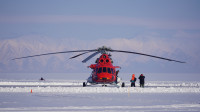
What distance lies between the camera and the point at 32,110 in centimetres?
1827

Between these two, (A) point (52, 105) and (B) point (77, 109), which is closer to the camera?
(B) point (77, 109)

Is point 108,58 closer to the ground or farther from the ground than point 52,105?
farther from the ground

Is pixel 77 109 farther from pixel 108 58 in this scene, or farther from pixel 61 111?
pixel 108 58

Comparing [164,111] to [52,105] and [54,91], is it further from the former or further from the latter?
[54,91]

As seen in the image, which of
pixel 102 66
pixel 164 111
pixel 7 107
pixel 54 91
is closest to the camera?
pixel 164 111

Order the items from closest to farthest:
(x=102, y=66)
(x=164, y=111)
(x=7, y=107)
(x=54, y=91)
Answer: (x=164, y=111)
(x=7, y=107)
(x=54, y=91)
(x=102, y=66)

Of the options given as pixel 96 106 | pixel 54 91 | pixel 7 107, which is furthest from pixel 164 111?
pixel 54 91

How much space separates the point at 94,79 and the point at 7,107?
18322mm

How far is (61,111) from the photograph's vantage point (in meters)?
18.0

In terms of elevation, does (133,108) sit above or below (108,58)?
below

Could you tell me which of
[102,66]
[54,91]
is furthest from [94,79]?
[54,91]

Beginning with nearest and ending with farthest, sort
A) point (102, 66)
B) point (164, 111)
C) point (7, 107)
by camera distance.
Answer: point (164, 111)
point (7, 107)
point (102, 66)

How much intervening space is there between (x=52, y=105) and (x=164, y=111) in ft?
19.6

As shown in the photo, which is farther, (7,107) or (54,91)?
(54,91)
